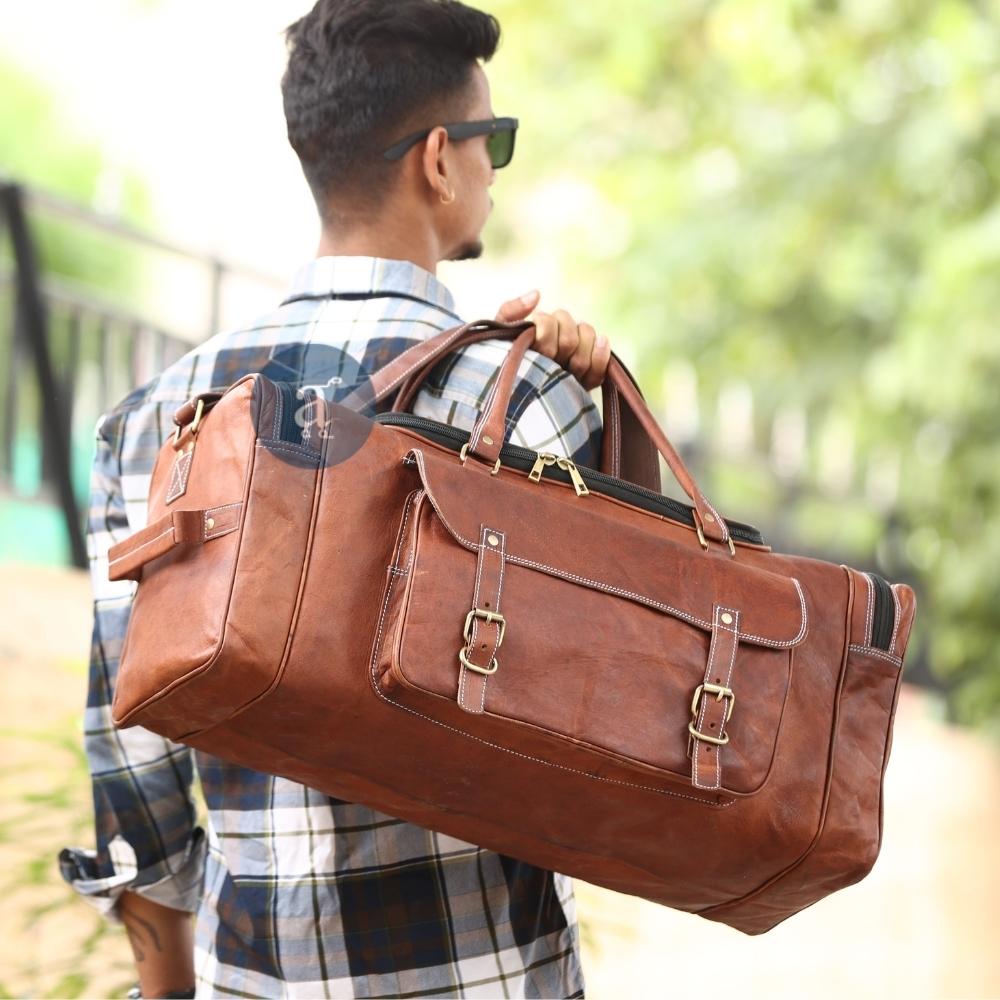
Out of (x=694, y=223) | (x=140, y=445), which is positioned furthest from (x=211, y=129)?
(x=140, y=445)

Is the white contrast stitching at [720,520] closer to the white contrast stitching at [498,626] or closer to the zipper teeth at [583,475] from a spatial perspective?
the zipper teeth at [583,475]

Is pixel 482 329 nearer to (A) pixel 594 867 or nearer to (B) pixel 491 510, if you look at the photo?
(B) pixel 491 510

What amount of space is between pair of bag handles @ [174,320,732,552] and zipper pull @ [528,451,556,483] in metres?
0.04

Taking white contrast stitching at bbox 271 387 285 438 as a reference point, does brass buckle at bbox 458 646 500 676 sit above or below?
below

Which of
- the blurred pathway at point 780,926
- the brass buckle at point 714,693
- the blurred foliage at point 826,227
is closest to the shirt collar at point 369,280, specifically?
the brass buckle at point 714,693

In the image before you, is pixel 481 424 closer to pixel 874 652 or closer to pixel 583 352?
pixel 583 352

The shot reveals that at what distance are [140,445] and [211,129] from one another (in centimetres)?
2252

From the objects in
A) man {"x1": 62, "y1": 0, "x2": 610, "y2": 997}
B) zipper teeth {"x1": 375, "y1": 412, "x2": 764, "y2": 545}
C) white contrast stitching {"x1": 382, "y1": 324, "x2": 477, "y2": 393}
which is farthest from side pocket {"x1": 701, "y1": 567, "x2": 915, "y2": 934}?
white contrast stitching {"x1": 382, "y1": 324, "x2": 477, "y2": 393}

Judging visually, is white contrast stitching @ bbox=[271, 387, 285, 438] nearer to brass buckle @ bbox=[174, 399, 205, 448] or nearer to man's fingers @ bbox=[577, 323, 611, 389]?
brass buckle @ bbox=[174, 399, 205, 448]

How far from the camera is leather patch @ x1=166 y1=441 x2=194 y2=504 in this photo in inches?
54.2

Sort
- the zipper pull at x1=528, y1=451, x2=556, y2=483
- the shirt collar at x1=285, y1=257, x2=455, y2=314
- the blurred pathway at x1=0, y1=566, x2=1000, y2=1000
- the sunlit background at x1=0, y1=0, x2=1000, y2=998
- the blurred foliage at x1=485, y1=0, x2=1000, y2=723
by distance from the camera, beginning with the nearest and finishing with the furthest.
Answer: the zipper pull at x1=528, y1=451, x2=556, y2=483 → the shirt collar at x1=285, y1=257, x2=455, y2=314 → the blurred pathway at x1=0, y1=566, x2=1000, y2=1000 → the sunlit background at x1=0, y1=0, x2=1000, y2=998 → the blurred foliage at x1=485, y1=0, x2=1000, y2=723

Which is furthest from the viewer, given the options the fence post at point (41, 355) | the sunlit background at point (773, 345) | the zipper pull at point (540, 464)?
the fence post at point (41, 355)

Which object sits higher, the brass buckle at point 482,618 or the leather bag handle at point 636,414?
the leather bag handle at point 636,414

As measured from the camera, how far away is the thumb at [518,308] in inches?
62.8
